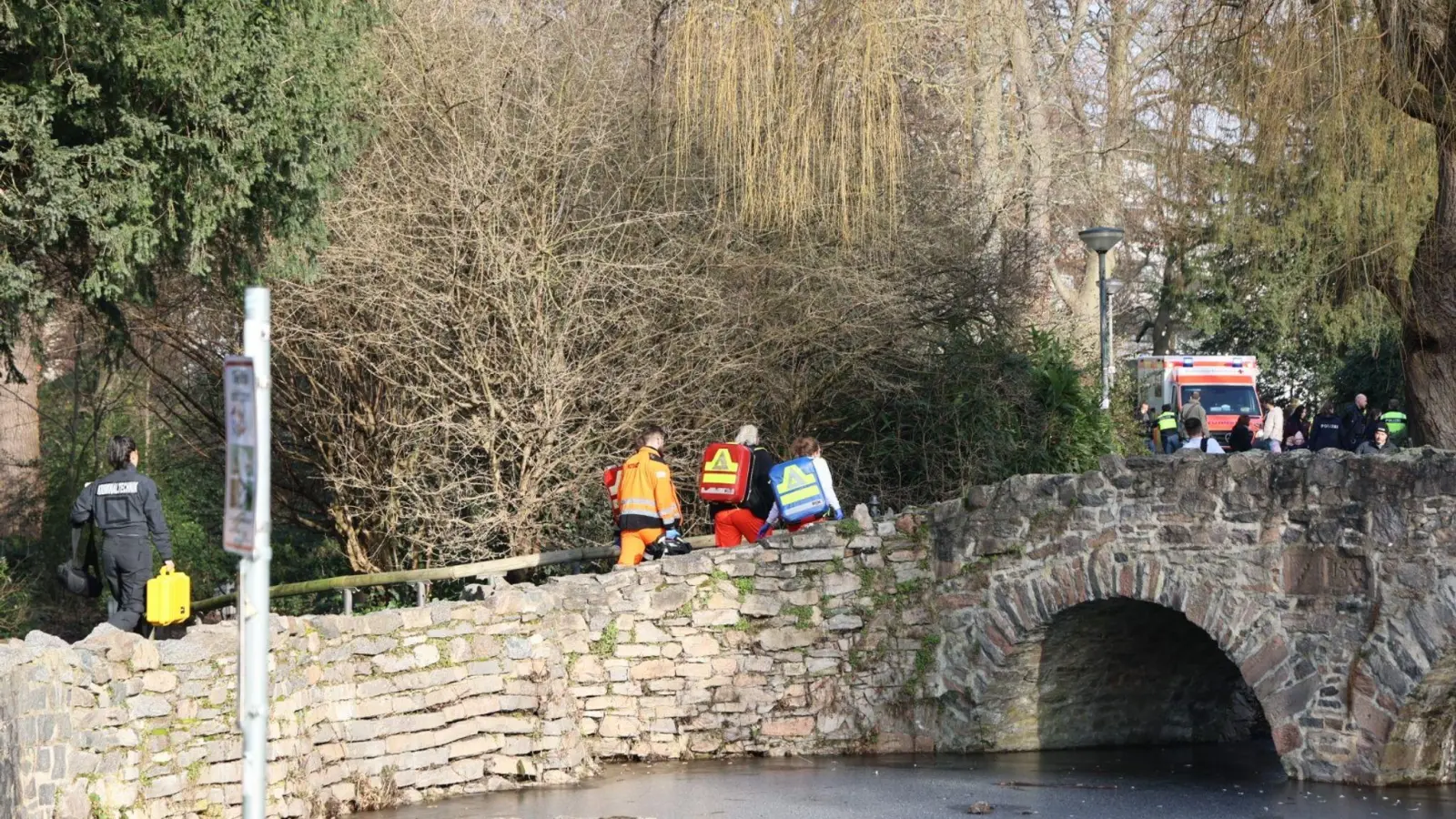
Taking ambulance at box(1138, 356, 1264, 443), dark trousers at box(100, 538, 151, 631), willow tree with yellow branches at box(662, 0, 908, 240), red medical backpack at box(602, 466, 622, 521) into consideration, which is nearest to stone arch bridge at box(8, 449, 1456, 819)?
red medical backpack at box(602, 466, 622, 521)

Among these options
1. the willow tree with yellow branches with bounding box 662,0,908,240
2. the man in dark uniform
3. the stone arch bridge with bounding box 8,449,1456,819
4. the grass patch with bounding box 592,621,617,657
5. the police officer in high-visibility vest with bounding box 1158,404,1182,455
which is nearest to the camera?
the stone arch bridge with bounding box 8,449,1456,819

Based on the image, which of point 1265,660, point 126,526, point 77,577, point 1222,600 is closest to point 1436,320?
point 1222,600

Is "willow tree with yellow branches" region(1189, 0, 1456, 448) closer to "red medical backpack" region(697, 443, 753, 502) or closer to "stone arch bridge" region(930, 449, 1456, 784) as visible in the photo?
"stone arch bridge" region(930, 449, 1456, 784)

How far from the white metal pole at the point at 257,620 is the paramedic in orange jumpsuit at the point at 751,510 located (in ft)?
31.1

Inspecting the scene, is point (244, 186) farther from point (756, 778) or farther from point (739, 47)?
point (756, 778)

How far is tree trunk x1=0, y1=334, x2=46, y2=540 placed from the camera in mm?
20891

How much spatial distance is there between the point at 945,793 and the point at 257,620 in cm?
807

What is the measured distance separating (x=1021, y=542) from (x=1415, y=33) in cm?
461

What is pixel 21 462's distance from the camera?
21.2 metres

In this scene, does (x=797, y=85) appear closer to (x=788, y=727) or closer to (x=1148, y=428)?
(x=788, y=727)

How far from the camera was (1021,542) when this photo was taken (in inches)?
549

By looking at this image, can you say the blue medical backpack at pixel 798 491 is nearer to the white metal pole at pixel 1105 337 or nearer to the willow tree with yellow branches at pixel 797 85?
the willow tree with yellow branches at pixel 797 85

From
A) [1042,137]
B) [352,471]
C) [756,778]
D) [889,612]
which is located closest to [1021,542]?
[889,612]

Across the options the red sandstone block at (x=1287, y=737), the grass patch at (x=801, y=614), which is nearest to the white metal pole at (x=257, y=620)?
the grass patch at (x=801, y=614)
